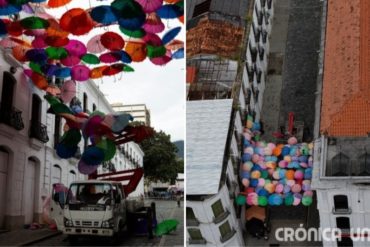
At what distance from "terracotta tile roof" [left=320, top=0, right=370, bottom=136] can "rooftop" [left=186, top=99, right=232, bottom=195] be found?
7.51 feet

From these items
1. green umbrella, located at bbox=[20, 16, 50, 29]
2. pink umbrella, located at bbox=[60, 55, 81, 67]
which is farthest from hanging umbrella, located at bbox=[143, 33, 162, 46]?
green umbrella, located at bbox=[20, 16, 50, 29]

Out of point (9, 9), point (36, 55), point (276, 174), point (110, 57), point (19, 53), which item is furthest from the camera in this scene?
point (276, 174)

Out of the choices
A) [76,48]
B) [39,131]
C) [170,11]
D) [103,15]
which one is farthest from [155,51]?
[39,131]

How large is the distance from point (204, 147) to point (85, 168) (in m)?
3.83

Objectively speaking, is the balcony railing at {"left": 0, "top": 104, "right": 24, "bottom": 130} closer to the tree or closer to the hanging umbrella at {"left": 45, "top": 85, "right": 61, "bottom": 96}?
the hanging umbrella at {"left": 45, "top": 85, "right": 61, "bottom": 96}

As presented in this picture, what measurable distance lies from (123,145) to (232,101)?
5.14 meters

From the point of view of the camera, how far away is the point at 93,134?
6.01 metres

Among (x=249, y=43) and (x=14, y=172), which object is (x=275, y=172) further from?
(x=14, y=172)

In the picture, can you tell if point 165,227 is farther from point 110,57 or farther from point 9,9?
point 9,9

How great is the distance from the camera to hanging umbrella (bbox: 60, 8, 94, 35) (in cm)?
638

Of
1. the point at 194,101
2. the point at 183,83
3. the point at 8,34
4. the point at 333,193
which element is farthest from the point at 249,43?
the point at 8,34

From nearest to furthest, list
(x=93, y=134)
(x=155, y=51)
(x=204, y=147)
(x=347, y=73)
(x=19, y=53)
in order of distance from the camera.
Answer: (x=93, y=134) < (x=19, y=53) < (x=155, y=51) < (x=204, y=147) < (x=347, y=73)

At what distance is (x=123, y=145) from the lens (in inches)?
247

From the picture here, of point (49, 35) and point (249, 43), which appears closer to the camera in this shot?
point (49, 35)
